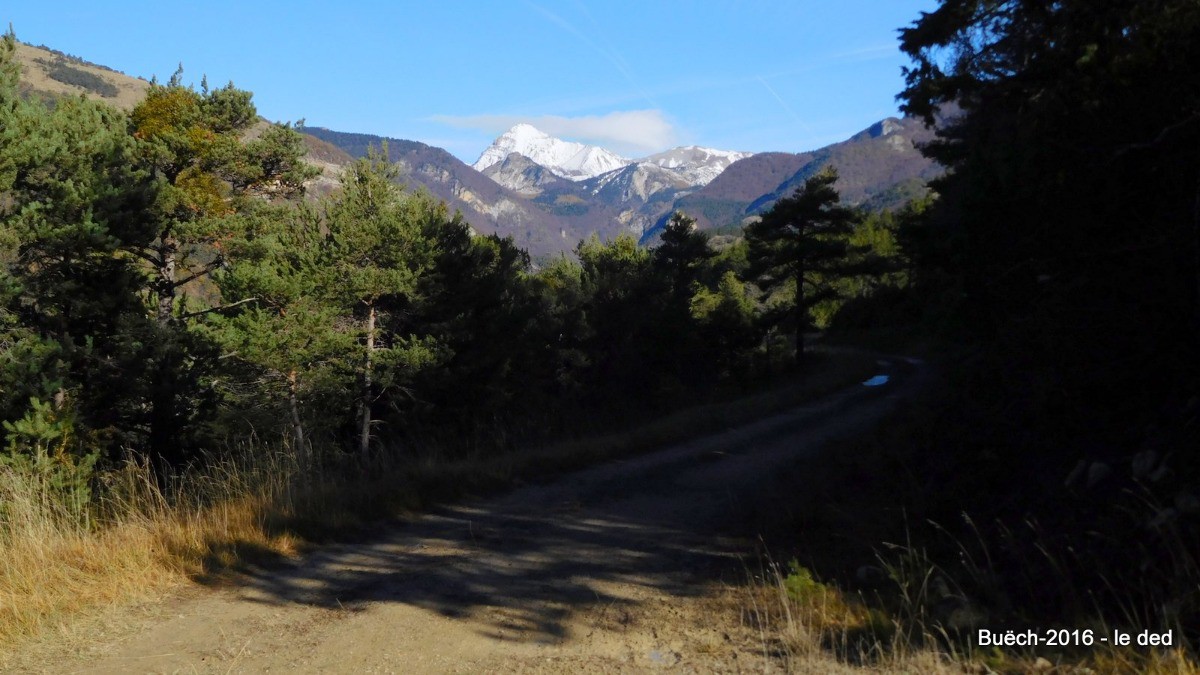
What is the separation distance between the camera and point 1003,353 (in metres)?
8.71

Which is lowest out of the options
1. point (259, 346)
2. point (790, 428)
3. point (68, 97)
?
point (790, 428)

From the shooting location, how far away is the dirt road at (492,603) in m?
4.06

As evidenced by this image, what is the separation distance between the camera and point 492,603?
4.89 meters

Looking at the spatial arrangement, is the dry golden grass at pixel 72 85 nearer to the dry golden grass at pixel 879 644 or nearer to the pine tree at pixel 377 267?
the pine tree at pixel 377 267

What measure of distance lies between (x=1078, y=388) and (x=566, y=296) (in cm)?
3103

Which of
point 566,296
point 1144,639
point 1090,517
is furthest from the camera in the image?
point 566,296

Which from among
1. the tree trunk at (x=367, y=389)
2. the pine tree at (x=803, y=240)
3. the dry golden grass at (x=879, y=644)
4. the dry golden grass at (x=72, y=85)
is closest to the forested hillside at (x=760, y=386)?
the dry golden grass at (x=879, y=644)

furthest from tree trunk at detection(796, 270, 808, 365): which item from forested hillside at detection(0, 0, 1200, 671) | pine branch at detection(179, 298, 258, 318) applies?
pine branch at detection(179, 298, 258, 318)

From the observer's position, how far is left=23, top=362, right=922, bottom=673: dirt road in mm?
4062

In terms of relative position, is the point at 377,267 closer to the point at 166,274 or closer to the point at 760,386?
the point at 166,274

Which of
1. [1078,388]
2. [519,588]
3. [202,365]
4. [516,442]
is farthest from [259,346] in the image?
[1078,388]

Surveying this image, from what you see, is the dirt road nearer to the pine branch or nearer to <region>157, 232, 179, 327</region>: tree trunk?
the pine branch

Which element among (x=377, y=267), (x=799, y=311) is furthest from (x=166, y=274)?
(x=799, y=311)

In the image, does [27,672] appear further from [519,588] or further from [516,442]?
[516,442]
